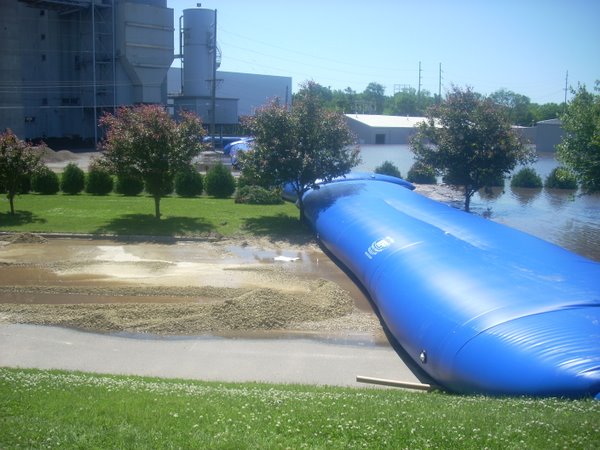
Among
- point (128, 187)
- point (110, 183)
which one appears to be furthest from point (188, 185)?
point (110, 183)

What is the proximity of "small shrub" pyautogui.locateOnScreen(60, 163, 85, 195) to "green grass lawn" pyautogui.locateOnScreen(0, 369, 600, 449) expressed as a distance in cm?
2390

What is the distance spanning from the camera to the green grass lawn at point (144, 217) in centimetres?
2256

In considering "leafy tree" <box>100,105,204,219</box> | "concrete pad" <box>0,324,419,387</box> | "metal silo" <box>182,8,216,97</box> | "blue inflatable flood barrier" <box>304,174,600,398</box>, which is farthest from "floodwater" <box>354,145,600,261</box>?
"metal silo" <box>182,8,216,97</box>

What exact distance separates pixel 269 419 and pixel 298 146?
1721 cm

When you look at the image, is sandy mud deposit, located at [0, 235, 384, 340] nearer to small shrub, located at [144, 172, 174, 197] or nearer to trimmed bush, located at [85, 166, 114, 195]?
small shrub, located at [144, 172, 174, 197]

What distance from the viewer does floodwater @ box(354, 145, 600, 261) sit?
20922mm

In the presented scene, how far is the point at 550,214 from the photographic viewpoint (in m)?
26.4

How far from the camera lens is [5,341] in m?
12.3

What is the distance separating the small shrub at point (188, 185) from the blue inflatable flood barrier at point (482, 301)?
50.0ft

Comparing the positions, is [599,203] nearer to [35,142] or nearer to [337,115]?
[337,115]

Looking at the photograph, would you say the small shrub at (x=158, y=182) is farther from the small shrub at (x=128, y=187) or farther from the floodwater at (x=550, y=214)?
the floodwater at (x=550, y=214)

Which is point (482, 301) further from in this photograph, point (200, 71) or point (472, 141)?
point (200, 71)

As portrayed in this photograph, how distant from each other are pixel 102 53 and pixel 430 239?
53594mm

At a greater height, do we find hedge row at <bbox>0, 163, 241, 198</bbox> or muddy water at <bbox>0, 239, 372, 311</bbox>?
hedge row at <bbox>0, 163, 241, 198</bbox>
